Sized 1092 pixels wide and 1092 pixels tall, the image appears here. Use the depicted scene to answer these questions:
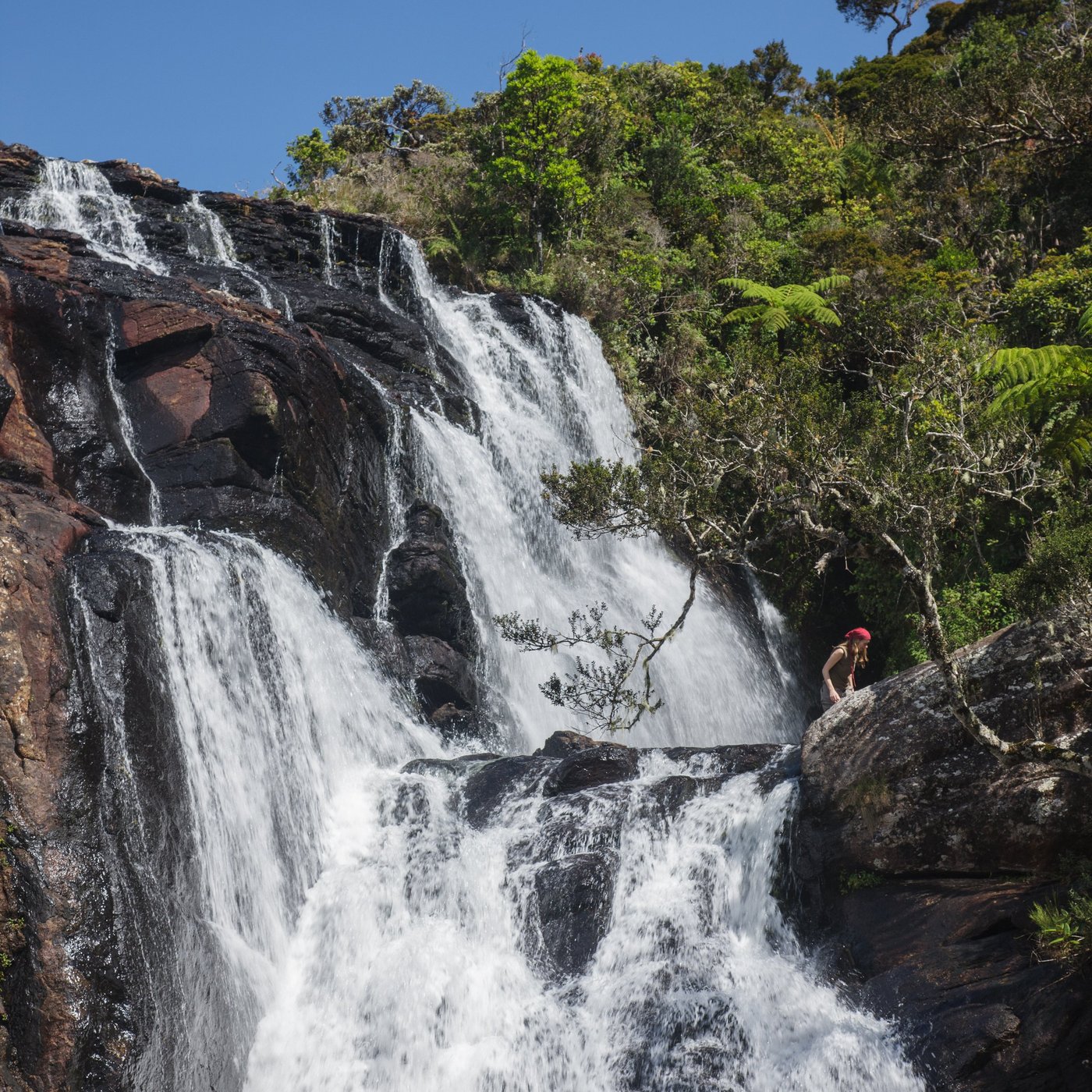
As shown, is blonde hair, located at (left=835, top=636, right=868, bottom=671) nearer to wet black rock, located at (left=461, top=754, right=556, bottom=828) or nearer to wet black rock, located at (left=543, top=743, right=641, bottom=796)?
wet black rock, located at (left=543, top=743, right=641, bottom=796)

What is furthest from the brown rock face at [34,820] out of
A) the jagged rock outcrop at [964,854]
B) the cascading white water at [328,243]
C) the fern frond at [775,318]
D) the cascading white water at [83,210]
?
the fern frond at [775,318]

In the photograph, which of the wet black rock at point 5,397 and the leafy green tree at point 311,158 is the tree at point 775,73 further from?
the wet black rock at point 5,397

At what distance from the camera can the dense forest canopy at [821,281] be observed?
13.7 m

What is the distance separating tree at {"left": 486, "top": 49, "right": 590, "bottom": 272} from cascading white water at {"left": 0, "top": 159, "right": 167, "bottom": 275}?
9.49 meters

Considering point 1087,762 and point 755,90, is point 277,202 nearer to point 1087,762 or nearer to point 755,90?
point 1087,762

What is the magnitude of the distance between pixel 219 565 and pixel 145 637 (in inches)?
78.2

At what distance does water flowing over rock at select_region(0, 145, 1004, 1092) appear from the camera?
9.45 metres

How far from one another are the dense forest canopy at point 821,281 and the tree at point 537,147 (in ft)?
0.24

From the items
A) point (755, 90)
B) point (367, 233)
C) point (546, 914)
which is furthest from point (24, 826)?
point (755, 90)

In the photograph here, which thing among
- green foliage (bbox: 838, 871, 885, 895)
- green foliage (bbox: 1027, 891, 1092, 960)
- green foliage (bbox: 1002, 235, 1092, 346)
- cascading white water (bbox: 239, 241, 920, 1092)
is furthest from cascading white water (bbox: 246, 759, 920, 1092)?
green foliage (bbox: 1002, 235, 1092, 346)

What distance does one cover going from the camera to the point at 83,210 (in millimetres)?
21672

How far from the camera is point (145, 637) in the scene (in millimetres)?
11531

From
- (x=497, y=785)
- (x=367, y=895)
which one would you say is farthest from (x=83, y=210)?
(x=367, y=895)

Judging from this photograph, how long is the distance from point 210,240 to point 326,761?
542 inches
